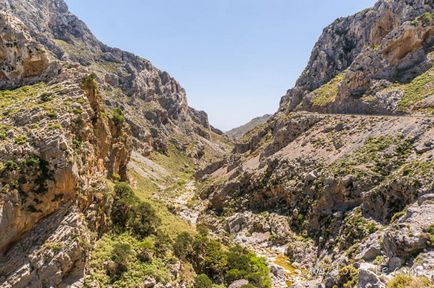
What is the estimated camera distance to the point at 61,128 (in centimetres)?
3048

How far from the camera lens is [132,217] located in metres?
36.7

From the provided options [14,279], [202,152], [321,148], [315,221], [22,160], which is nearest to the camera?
[14,279]

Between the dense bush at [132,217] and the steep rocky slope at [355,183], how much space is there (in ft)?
49.5

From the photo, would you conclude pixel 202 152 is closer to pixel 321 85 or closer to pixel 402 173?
pixel 321 85

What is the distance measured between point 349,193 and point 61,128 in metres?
34.0

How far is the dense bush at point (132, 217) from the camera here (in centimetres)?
3634

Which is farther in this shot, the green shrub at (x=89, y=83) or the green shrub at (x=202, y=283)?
the green shrub at (x=89, y=83)

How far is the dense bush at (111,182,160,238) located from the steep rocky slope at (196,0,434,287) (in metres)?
15.1

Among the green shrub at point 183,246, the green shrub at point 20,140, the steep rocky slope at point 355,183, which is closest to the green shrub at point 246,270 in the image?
the steep rocky slope at point 355,183

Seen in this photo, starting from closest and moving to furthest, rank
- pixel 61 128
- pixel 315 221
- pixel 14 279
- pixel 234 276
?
pixel 14 279 → pixel 61 128 → pixel 234 276 → pixel 315 221

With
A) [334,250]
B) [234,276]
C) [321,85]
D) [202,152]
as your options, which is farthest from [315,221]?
[202,152]

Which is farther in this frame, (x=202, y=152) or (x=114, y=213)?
(x=202, y=152)

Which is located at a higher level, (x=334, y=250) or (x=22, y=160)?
(x=22, y=160)

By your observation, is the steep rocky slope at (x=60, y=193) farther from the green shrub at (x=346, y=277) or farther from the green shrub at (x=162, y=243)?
the green shrub at (x=346, y=277)
